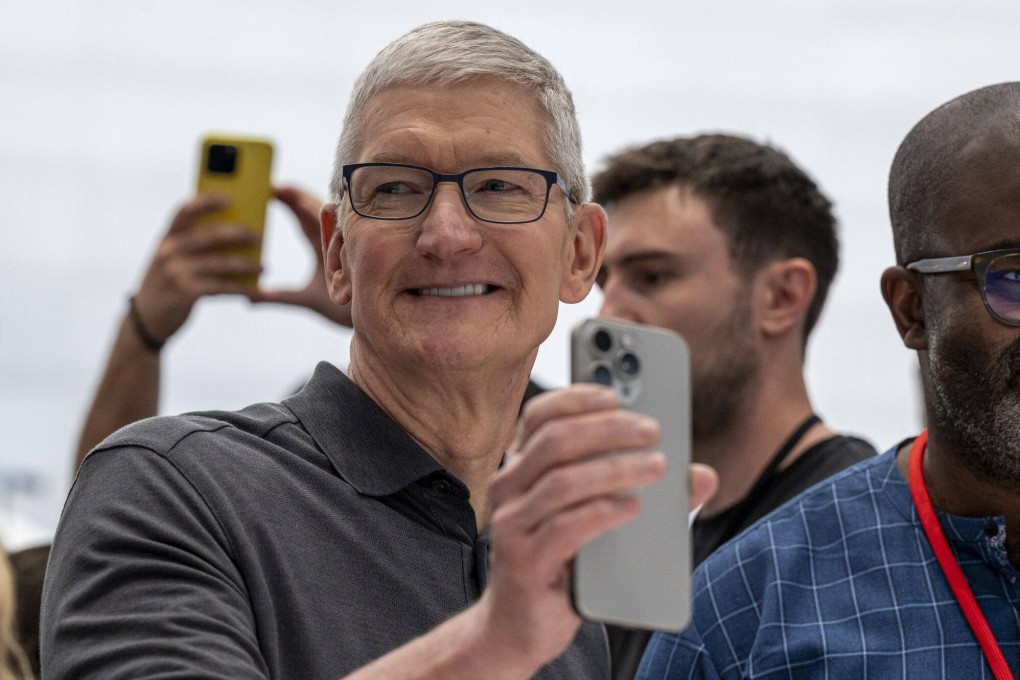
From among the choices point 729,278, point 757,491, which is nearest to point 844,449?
point 757,491

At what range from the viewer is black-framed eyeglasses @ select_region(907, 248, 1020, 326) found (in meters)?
1.81

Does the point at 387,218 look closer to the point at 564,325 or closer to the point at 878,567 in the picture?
the point at 878,567

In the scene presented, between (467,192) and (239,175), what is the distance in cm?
117

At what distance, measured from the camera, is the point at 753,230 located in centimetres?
318

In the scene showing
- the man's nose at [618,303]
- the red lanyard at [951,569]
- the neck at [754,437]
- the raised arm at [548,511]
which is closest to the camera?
the raised arm at [548,511]

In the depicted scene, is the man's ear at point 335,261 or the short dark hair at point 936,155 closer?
the man's ear at point 335,261

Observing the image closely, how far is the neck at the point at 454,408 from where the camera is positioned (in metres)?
1.60

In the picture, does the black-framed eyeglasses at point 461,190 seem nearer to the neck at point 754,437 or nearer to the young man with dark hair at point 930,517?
the young man with dark hair at point 930,517

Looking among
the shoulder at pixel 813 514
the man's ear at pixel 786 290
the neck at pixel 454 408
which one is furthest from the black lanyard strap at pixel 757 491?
the neck at pixel 454 408

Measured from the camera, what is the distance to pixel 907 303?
6.64 feet

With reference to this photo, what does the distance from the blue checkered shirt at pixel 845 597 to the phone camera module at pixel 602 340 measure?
0.87m

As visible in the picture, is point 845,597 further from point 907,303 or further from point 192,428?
point 192,428

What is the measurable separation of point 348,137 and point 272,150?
102 centimetres

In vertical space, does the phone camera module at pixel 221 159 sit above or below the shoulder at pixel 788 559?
above
